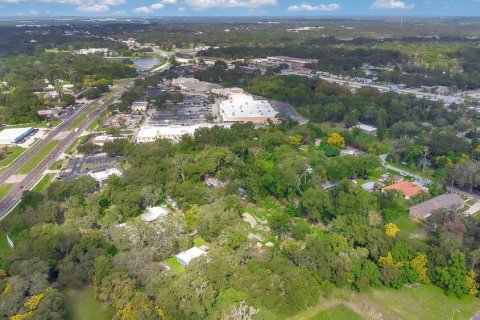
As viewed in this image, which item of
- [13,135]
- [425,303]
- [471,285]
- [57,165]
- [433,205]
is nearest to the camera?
[425,303]

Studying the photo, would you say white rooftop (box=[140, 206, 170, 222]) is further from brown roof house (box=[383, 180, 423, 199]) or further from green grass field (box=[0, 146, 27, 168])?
green grass field (box=[0, 146, 27, 168])

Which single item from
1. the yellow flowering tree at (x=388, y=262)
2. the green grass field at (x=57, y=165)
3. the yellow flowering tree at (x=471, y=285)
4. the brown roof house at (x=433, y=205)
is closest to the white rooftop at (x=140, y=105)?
the green grass field at (x=57, y=165)

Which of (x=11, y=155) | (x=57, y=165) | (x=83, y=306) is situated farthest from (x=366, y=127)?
(x=11, y=155)

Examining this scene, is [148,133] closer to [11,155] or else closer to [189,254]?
[11,155]

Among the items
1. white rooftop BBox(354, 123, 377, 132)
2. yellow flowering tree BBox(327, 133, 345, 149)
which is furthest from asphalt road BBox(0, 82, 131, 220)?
white rooftop BBox(354, 123, 377, 132)

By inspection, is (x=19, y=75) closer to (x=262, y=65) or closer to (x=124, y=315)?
(x=262, y=65)

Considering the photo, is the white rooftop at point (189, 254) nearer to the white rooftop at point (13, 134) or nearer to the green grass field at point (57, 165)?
the green grass field at point (57, 165)
